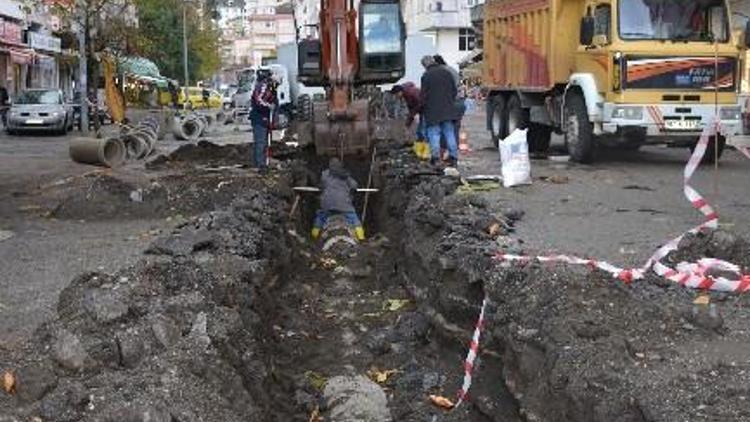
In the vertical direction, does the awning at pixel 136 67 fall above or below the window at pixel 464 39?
below

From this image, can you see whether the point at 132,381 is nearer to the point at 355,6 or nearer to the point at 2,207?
the point at 2,207

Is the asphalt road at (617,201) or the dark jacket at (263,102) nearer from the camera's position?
the asphalt road at (617,201)

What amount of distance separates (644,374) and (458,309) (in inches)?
121

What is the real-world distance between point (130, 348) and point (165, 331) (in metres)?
0.32

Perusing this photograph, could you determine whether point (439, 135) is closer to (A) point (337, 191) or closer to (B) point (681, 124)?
(A) point (337, 191)

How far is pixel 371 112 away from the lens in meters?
17.2

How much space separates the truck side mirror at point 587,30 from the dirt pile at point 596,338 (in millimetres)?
9142

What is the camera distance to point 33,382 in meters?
5.31

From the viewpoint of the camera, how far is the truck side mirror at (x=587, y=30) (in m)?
17.3

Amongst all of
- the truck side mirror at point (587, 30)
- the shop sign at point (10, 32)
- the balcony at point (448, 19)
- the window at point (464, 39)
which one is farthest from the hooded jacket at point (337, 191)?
the window at point (464, 39)

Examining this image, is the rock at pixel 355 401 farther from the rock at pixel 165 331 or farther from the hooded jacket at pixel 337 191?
the hooded jacket at pixel 337 191

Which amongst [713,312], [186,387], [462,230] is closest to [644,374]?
[713,312]

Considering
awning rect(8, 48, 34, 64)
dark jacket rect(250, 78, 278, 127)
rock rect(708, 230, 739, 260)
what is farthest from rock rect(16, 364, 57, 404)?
awning rect(8, 48, 34, 64)

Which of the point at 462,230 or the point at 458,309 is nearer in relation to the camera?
the point at 458,309
